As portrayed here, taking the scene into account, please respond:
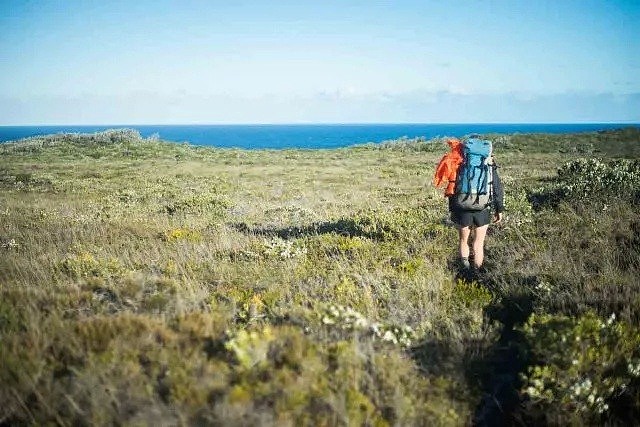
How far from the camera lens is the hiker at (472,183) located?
20.4 ft

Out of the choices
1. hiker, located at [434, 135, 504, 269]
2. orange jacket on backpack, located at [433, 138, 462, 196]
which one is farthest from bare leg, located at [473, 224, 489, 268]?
orange jacket on backpack, located at [433, 138, 462, 196]

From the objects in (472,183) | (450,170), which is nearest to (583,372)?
(472,183)

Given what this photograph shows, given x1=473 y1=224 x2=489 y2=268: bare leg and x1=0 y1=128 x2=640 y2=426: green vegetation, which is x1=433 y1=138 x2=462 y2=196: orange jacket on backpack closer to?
x1=473 y1=224 x2=489 y2=268: bare leg

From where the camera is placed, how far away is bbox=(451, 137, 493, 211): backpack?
621 cm

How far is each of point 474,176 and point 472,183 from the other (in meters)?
0.12

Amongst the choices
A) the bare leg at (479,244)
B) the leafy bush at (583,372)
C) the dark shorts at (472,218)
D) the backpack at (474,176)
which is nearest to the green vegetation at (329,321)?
the leafy bush at (583,372)

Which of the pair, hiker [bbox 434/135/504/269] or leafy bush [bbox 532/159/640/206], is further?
leafy bush [bbox 532/159/640/206]

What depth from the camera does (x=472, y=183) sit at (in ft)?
20.5

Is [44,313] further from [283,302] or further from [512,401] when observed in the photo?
[512,401]

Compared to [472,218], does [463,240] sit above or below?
below

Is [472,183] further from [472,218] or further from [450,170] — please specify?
[472,218]

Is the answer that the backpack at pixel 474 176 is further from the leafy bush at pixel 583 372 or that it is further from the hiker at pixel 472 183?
the leafy bush at pixel 583 372

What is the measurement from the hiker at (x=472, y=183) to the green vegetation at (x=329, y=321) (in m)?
0.86

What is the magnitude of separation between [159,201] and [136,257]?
33.5ft
